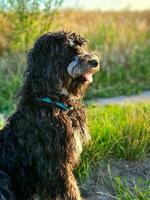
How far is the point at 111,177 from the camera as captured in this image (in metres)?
6.58

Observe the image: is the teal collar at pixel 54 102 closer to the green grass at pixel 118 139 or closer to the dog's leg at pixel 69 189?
the dog's leg at pixel 69 189

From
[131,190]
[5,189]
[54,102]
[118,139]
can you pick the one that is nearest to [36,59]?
[54,102]

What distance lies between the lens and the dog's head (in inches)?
225

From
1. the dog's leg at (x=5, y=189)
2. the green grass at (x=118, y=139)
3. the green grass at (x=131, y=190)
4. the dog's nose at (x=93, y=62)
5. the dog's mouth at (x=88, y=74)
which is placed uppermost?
the dog's nose at (x=93, y=62)

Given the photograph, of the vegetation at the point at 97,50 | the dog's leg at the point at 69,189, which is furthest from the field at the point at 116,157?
the vegetation at the point at 97,50

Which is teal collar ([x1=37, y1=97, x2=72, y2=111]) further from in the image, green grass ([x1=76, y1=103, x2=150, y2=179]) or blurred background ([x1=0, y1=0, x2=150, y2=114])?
blurred background ([x1=0, y1=0, x2=150, y2=114])

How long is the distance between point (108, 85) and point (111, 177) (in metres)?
5.86

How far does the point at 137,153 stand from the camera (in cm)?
689

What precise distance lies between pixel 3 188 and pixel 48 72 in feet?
3.79

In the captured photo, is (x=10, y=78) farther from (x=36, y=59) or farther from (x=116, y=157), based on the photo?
(x=36, y=59)

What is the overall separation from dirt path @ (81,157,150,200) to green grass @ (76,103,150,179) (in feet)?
0.27

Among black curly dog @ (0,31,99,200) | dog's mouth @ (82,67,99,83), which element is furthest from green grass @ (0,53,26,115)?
dog's mouth @ (82,67,99,83)

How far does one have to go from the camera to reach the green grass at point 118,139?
676 cm

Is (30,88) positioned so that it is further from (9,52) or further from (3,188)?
(9,52)
